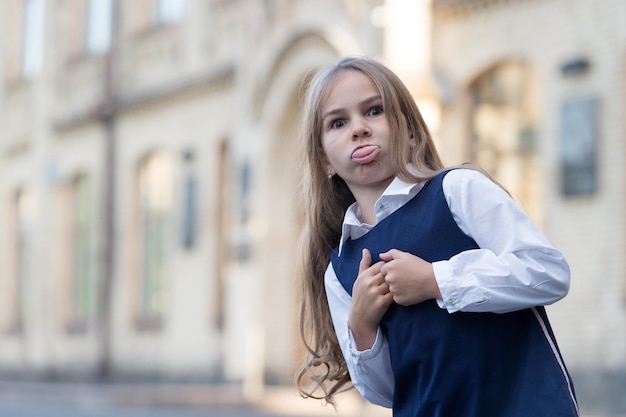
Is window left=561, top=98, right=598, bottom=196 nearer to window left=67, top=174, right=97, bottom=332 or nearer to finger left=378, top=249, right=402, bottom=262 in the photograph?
finger left=378, top=249, right=402, bottom=262

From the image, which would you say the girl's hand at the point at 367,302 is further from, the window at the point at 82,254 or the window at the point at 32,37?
the window at the point at 32,37

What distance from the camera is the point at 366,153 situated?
8.81 ft

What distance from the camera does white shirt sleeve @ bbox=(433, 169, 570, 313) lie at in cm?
243

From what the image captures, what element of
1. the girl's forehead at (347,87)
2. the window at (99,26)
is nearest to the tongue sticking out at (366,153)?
the girl's forehead at (347,87)

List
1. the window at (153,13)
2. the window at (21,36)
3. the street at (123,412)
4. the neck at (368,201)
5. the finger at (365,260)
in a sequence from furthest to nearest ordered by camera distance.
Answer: the window at (21,36), the window at (153,13), the street at (123,412), the neck at (368,201), the finger at (365,260)

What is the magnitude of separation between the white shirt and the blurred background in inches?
207

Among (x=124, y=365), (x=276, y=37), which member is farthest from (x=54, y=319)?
(x=276, y=37)

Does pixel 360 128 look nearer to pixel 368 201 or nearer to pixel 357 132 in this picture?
pixel 357 132

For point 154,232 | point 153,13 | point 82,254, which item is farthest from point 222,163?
point 82,254

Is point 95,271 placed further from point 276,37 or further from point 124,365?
point 276,37

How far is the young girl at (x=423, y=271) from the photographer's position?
2455 millimetres

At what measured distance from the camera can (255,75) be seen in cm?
1895

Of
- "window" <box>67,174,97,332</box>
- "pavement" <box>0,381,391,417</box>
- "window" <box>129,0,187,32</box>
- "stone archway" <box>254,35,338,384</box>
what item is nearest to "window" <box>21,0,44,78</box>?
"window" <box>67,174,97,332</box>

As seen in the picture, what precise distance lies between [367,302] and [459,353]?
230 millimetres
